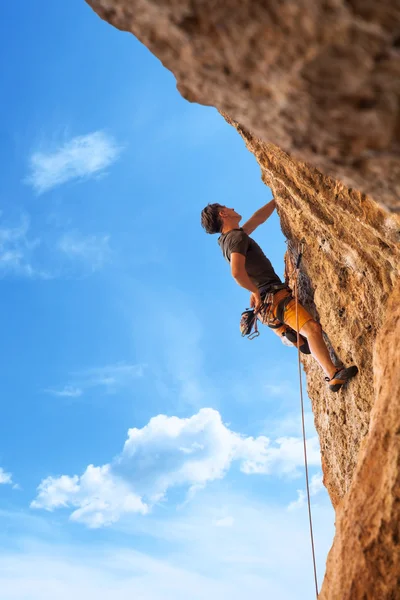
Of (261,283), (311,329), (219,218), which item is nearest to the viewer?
(311,329)

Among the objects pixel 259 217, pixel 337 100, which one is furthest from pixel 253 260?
pixel 337 100

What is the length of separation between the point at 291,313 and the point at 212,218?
72.8 inches

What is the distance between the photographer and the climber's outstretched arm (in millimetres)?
8250

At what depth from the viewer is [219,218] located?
7.95m

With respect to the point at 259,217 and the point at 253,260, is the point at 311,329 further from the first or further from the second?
the point at 259,217

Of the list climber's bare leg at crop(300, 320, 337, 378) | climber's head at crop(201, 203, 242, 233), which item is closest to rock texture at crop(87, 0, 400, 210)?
climber's bare leg at crop(300, 320, 337, 378)

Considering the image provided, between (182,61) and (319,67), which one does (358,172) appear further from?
(182,61)

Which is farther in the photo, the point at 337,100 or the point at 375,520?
the point at 375,520

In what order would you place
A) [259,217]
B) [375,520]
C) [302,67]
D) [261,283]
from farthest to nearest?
[259,217] → [261,283] → [375,520] → [302,67]

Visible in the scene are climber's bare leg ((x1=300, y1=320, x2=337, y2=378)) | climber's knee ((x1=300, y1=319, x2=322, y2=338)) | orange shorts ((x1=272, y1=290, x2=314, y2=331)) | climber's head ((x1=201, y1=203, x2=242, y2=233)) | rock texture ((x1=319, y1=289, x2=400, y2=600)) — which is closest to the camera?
rock texture ((x1=319, y1=289, x2=400, y2=600))

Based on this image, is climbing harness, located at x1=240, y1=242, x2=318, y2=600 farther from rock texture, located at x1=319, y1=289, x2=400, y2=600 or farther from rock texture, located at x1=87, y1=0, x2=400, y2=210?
rock texture, located at x1=87, y1=0, x2=400, y2=210

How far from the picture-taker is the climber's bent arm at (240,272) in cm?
710

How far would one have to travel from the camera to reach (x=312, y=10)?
2189 mm

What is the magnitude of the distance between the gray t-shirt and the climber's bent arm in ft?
A: 0.65
